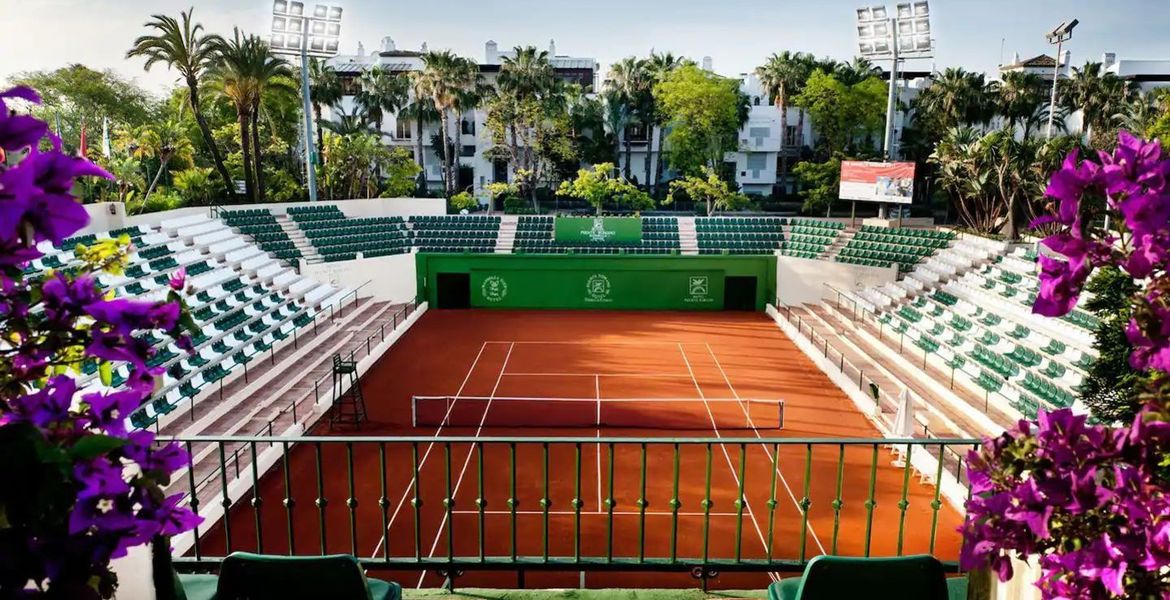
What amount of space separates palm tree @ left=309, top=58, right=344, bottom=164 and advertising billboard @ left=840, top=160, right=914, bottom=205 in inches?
1254

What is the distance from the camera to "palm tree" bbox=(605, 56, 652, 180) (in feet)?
169

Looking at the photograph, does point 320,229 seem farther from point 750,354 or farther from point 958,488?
point 958,488

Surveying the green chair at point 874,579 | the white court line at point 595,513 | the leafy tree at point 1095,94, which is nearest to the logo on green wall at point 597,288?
the white court line at point 595,513

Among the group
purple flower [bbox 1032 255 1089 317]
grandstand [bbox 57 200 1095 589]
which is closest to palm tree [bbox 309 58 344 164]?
grandstand [bbox 57 200 1095 589]

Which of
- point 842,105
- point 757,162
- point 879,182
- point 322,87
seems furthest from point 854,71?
point 322,87

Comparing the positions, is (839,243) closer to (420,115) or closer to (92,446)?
(420,115)

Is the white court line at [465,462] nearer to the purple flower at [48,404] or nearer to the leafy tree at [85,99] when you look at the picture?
the purple flower at [48,404]

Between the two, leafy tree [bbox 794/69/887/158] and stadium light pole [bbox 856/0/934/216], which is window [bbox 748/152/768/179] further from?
stadium light pole [bbox 856/0/934/216]

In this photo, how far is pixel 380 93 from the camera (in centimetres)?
5222

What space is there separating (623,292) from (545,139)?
21.1 m

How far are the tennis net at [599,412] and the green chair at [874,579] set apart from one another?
41.4 feet

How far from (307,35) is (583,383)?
71.9 ft

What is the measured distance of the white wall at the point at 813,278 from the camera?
28.7 metres

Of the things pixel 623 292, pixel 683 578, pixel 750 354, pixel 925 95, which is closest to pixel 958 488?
pixel 683 578
